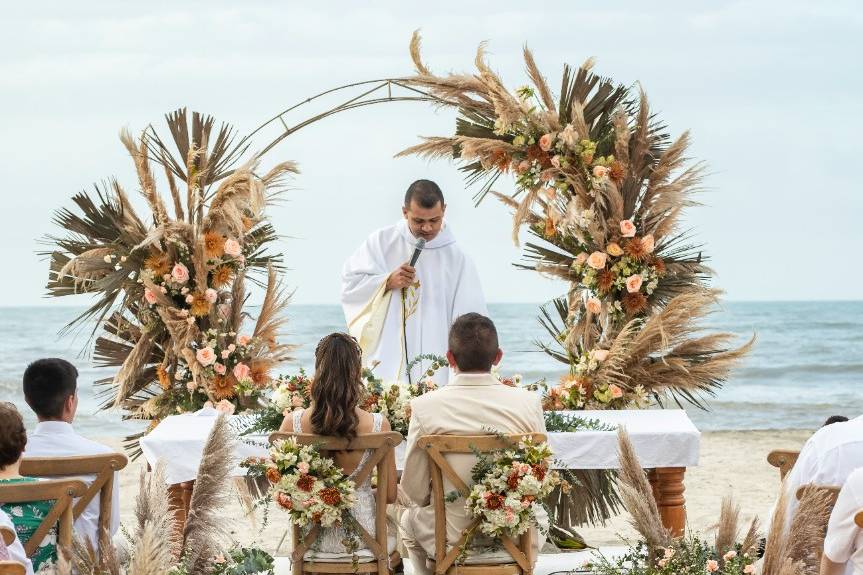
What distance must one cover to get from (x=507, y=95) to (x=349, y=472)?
343 cm

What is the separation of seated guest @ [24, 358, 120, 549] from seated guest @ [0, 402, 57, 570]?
10.9 inches

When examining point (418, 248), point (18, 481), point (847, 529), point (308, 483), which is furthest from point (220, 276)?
point (847, 529)

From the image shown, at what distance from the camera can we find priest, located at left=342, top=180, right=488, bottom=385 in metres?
7.77

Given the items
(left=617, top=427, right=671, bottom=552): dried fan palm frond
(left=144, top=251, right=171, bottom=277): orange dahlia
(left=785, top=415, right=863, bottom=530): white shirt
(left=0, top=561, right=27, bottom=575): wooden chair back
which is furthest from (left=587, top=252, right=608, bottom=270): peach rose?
(left=0, top=561, right=27, bottom=575): wooden chair back

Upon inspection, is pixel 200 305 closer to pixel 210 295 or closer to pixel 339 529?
pixel 210 295

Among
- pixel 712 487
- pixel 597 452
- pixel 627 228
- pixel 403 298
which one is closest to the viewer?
pixel 597 452

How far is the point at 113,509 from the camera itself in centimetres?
478

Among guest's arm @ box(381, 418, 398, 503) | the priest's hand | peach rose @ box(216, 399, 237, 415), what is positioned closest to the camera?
guest's arm @ box(381, 418, 398, 503)

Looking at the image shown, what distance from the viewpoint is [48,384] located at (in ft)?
15.9

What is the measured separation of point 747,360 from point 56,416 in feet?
33.9

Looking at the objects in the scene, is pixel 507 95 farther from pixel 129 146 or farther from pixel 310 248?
pixel 310 248

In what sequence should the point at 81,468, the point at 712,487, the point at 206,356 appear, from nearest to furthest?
the point at 81,468 < the point at 206,356 < the point at 712,487

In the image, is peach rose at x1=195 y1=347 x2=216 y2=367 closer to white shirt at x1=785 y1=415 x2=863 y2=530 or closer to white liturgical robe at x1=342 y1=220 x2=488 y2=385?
white liturgical robe at x1=342 y1=220 x2=488 y2=385

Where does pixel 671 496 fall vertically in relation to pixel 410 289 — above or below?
below
